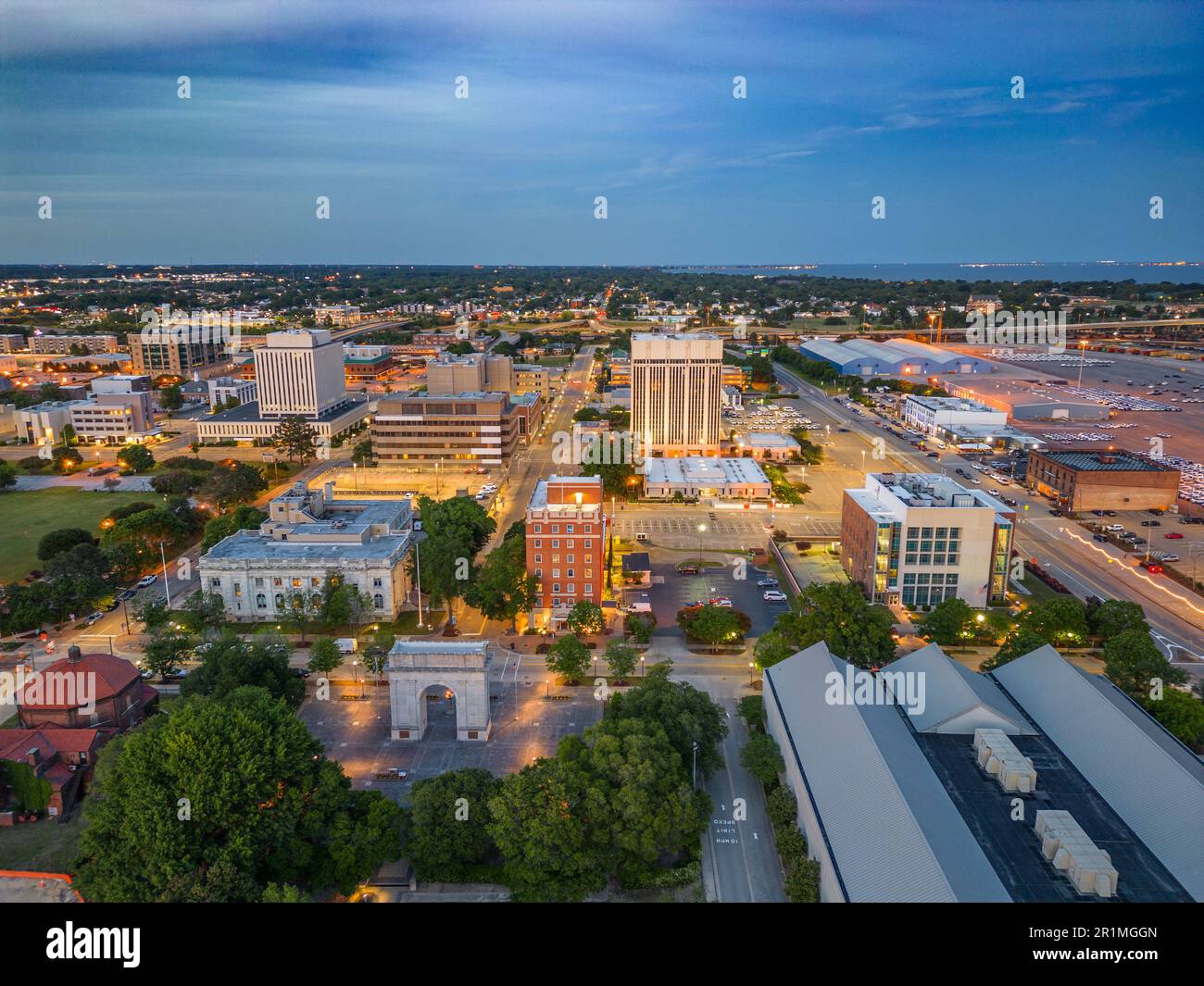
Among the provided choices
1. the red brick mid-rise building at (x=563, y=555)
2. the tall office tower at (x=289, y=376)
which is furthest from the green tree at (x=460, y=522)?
the tall office tower at (x=289, y=376)

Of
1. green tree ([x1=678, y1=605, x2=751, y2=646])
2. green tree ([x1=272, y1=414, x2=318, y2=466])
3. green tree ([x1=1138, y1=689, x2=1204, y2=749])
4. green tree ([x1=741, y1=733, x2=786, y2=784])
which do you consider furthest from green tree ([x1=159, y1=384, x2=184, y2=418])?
green tree ([x1=1138, y1=689, x2=1204, y2=749])

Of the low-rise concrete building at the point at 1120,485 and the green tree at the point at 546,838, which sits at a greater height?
the low-rise concrete building at the point at 1120,485

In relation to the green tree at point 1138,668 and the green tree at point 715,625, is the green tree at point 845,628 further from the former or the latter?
the green tree at point 1138,668

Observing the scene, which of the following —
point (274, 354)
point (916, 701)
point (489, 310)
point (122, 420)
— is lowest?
point (916, 701)
